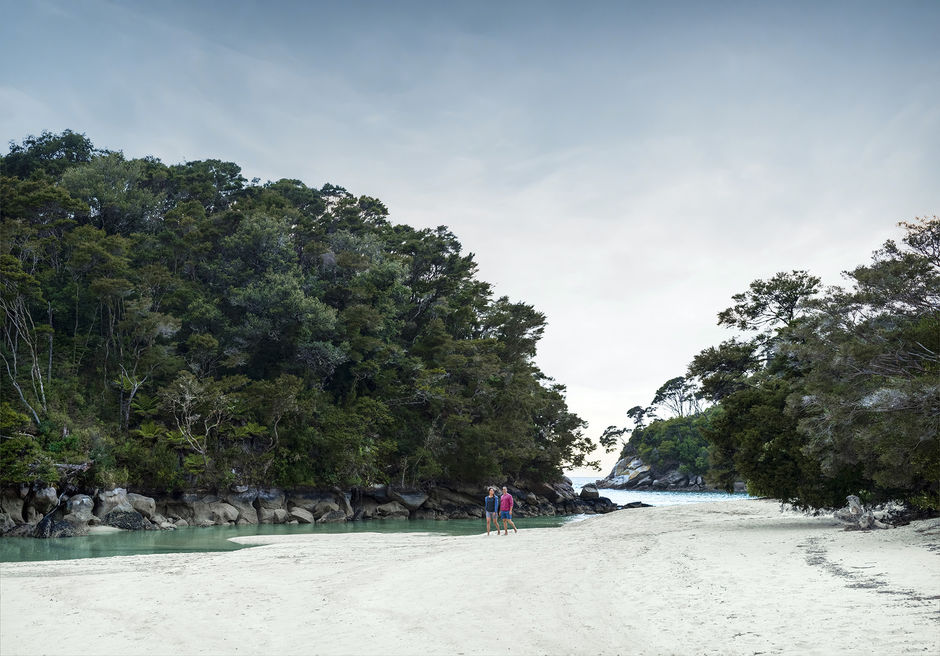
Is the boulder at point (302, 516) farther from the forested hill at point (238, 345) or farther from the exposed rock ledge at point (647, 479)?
the exposed rock ledge at point (647, 479)

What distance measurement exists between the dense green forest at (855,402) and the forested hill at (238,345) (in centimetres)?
2518

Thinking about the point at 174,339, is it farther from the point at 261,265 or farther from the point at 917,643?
the point at 917,643

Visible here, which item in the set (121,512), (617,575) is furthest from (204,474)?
(617,575)

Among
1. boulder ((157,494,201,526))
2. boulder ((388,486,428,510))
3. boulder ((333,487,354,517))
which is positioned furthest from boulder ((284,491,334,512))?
boulder ((157,494,201,526))

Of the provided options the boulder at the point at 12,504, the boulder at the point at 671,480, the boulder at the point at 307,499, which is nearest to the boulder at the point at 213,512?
the boulder at the point at 307,499

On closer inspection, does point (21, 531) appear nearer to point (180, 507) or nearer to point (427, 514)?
point (180, 507)

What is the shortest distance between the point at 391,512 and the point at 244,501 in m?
9.65

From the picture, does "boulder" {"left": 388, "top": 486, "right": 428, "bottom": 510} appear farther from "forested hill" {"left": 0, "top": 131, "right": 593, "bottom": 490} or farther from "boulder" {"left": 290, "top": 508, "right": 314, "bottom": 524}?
"boulder" {"left": 290, "top": 508, "right": 314, "bottom": 524}

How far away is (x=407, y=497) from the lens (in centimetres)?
4522

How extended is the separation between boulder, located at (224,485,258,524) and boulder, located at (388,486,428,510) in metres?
9.55

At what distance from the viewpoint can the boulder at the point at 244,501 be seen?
122 ft

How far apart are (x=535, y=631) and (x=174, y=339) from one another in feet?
137

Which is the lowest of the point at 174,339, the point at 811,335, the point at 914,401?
the point at 914,401

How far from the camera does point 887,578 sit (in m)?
10.3
